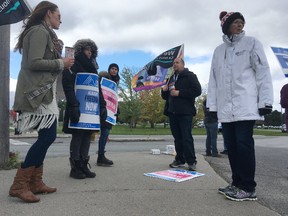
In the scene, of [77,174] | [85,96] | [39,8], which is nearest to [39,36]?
[39,8]

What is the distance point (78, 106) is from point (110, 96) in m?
1.93

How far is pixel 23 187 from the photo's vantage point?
3.83 meters

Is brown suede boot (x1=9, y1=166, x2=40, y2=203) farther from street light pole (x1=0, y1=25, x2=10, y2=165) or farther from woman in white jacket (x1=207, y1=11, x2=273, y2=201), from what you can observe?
street light pole (x1=0, y1=25, x2=10, y2=165)

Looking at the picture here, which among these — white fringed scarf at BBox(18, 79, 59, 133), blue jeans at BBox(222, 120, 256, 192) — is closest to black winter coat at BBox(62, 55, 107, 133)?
white fringed scarf at BBox(18, 79, 59, 133)

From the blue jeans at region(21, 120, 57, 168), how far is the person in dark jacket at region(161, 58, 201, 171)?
2.80 meters

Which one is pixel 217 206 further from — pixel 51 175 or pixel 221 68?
pixel 51 175

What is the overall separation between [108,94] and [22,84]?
2898 millimetres

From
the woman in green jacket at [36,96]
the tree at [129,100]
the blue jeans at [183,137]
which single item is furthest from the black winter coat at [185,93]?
the tree at [129,100]

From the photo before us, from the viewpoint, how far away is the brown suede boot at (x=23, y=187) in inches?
148

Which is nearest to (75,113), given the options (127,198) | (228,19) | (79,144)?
(79,144)

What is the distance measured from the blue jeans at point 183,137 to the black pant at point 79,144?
69.9 inches

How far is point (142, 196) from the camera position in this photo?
4082 millimetres

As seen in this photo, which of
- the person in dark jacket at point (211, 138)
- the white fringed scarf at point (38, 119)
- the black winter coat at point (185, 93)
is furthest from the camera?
the person in dark jacket at point (211, 138)

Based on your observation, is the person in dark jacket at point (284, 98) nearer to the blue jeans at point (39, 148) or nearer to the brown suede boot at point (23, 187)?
the blue jeans at point (39, 148)
